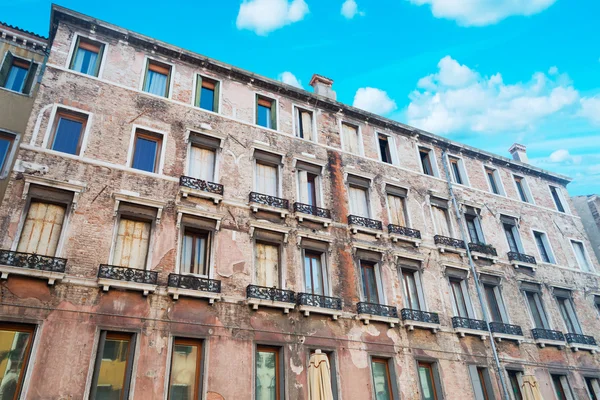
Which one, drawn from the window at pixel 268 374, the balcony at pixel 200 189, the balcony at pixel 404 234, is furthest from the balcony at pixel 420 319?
the balcony at pixel 200 189

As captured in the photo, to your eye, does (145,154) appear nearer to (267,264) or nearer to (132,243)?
(132,243)

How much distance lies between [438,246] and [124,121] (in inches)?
554

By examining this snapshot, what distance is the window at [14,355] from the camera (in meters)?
11.0

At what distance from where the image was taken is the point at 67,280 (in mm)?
12727

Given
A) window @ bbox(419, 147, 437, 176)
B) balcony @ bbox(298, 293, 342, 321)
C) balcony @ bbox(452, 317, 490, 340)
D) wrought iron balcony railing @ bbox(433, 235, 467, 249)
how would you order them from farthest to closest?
1. window @ bbox(419, 147, 437, 176)
2. wrought iron balcony railing @ bbox(433, 235, 467, 249)
3. balcony @ bbox(452, 317, 490, 340)
4. balcony @ bbox(298, 293, 342, 321)

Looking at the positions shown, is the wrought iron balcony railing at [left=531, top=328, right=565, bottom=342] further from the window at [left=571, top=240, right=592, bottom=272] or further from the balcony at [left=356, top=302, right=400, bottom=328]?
the balcony at [left=356, top=302, right=400, bottom=328]

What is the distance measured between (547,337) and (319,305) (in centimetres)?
1187

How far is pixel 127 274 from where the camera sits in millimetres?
13445

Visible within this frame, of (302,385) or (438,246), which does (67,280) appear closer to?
(302,385)

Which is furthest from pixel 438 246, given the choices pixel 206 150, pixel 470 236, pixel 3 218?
pixel 3 218

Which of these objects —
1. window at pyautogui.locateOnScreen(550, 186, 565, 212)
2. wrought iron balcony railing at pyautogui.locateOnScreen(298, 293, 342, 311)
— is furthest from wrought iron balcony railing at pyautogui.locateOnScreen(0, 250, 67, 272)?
window at pyautogui.locateOnScreen(550, 186, 565, 212)

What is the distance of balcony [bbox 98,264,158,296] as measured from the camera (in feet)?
42.7

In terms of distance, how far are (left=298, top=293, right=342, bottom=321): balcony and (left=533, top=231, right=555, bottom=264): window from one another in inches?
550

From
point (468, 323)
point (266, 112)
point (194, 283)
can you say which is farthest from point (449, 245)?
point (194, 283)
